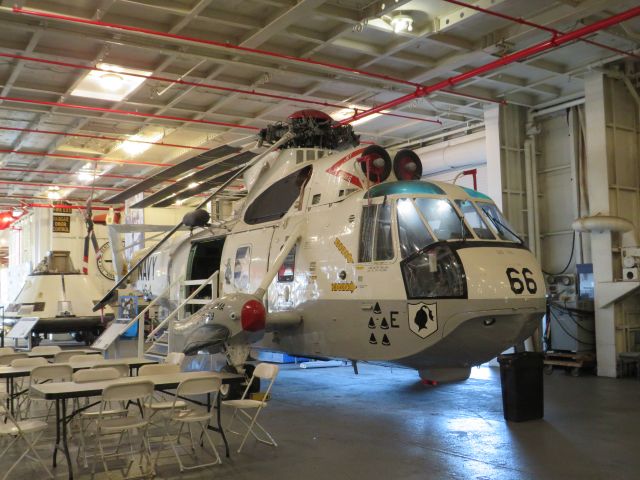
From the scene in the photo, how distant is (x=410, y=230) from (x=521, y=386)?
7.28 feet

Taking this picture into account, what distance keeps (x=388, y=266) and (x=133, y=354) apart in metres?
9.68

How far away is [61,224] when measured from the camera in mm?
24531

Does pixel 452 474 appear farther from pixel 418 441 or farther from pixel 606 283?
pixel 606 283

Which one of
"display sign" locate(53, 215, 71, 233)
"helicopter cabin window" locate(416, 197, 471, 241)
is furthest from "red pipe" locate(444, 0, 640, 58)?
"display sign" locate(53, 215, 71, 233)

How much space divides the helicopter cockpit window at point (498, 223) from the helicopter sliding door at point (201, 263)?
461 centimetres

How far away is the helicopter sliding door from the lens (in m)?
10.7

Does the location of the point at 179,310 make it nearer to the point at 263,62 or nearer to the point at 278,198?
the point at 278,198

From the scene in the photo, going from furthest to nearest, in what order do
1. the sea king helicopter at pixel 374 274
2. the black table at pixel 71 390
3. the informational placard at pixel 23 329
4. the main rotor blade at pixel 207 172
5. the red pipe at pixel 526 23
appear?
1. the informational placard at pixel 23 329
2. the main rotor blade at pixel 207 172
3. the red pipe at pixel 526 23
4. the sea king helicopter at pixel 374 274
5. the black table at pixel 71 390

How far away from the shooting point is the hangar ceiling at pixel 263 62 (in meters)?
8.70

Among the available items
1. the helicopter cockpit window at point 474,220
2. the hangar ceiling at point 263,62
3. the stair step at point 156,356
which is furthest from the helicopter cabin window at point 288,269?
the hangar ceiling at point 263,62

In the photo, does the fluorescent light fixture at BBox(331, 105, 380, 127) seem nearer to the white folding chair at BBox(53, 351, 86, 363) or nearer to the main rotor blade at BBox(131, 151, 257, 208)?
the main rotor blade at BBox(131, 151, 257, 208)

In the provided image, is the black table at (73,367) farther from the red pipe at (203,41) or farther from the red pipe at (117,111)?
the red pipe at (117,111)

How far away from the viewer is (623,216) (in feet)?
36.5

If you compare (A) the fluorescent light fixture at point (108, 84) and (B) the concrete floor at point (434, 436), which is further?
(A) the fluorescent light fixture at point (108, 84)
